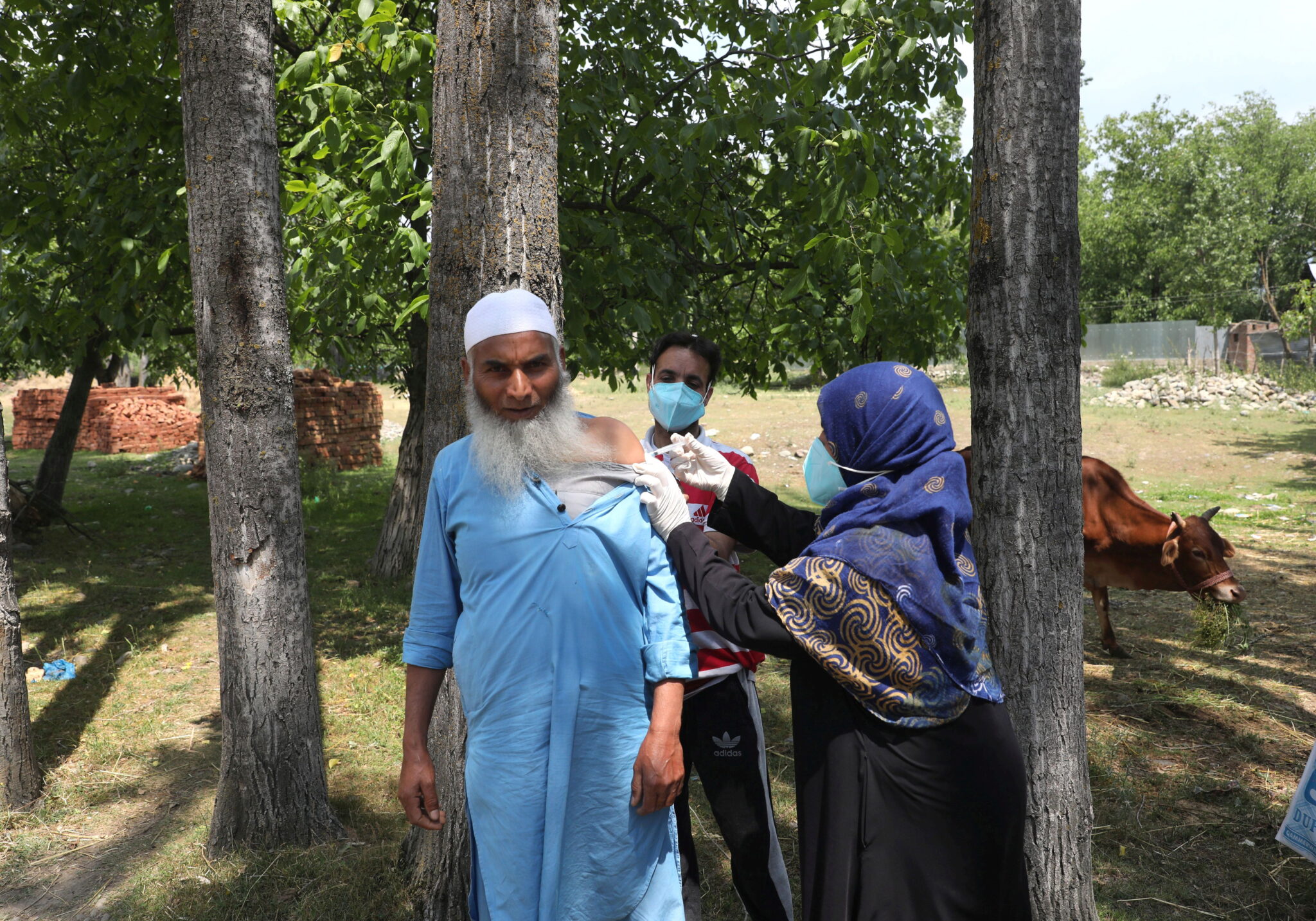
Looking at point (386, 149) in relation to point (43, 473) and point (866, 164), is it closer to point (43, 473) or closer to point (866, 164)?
point (866, 164)

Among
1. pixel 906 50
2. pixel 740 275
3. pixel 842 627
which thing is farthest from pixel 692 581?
pixel 740 275

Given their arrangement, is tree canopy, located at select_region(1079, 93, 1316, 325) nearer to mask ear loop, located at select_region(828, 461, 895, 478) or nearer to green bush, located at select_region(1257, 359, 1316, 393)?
green bush, located at select_region(1257, 359, 1316, 393)

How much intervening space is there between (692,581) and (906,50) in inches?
156

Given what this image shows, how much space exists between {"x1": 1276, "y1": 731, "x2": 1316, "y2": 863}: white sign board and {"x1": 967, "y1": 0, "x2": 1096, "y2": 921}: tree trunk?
878mm

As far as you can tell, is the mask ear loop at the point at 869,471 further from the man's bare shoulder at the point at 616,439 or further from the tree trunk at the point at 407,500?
the tree trunk at the point at 407,500

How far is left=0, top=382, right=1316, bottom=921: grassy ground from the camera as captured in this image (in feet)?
10.9

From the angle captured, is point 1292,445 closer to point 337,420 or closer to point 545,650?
point 337,420

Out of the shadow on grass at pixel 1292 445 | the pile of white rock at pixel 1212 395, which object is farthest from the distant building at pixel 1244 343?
the shadow on grass at pixel 1292 445

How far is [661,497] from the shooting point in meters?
2.12

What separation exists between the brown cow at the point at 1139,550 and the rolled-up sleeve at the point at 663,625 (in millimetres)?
4214

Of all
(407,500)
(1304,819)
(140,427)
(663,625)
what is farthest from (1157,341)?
(663,625)

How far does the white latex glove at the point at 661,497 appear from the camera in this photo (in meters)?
2.09

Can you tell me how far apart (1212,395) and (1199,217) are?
1501 centimetres

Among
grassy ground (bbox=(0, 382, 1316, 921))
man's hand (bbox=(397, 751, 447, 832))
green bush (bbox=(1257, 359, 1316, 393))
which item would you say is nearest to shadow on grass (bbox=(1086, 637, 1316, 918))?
grassy ground (bbox=(0, 382, 1316, 921))
